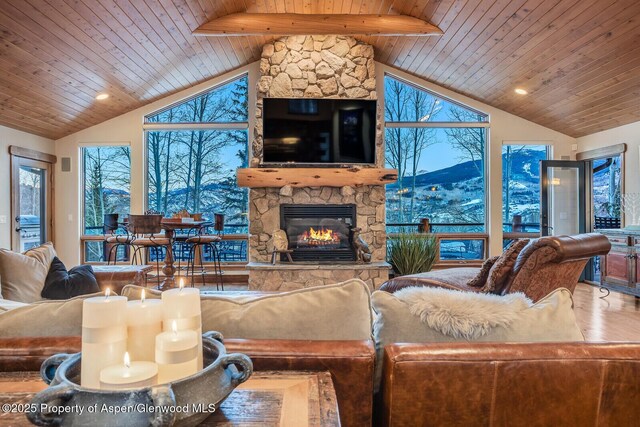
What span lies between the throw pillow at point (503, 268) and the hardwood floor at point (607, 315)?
4.81 ft

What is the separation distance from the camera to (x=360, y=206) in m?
5.54

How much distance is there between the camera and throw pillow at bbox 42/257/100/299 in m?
2.57

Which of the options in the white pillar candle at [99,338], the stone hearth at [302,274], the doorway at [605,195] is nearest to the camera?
the white pillar candle at [99,338]

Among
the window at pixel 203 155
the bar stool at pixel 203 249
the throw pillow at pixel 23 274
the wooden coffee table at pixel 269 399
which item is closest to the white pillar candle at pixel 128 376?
the wooden coffee table at pixel 269 399

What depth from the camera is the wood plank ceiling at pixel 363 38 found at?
3645mm

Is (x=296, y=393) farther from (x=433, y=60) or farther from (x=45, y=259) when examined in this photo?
(x=433, y=60)

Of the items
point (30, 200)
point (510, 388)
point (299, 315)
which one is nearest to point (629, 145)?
point (510, 388)

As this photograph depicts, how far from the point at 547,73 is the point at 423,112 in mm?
2106

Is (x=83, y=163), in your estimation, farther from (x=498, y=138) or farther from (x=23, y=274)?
(x=498, y=138)

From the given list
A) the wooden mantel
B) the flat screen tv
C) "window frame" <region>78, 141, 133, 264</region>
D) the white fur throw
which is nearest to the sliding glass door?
"window frame" <region>78, 141, 133, 264</region>

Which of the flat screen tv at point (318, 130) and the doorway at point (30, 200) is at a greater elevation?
the flat screen tv at point (318, 130)

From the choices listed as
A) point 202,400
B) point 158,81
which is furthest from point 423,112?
point 202,400

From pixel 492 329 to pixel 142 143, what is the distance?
646 centimetres

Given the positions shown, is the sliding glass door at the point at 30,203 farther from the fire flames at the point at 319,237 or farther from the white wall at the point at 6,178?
the fire flames at the point at 319,237
